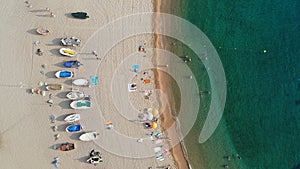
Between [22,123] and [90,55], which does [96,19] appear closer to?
[90,55]

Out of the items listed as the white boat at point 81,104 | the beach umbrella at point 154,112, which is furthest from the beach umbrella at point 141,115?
the white boat at point 81,104

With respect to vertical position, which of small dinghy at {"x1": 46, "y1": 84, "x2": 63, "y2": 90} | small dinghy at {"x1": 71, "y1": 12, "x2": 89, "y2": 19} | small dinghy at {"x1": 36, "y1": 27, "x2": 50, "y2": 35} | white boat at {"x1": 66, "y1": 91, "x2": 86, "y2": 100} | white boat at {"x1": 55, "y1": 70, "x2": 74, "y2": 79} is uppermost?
small dinghy at {"x1": 71, "y1": 12, "x2": 89, "y2": 19}

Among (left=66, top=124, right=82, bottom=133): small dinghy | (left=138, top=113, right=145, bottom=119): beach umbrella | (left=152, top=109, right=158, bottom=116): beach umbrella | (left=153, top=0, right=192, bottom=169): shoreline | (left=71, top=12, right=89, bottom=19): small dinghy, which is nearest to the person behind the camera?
(left=66, top=124, right=82, bottom=133): small dinghy

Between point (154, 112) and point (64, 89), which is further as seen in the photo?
point (154, 112)

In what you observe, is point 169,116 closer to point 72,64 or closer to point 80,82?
point 80,82

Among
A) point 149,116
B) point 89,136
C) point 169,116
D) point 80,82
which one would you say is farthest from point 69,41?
point 169,116

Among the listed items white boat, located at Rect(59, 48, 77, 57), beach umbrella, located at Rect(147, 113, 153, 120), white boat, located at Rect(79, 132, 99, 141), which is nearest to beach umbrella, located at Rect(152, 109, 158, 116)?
beach umbrella, located at Rect(147, 113, 153, 120)

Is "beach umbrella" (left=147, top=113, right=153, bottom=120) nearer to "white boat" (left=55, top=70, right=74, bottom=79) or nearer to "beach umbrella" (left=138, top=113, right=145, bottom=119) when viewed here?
"beach umbrella" (left=138, top=113, right=145, bottom=119)
